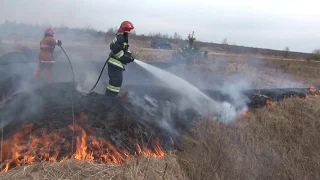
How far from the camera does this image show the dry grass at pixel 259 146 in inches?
184

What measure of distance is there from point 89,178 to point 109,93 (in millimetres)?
3516

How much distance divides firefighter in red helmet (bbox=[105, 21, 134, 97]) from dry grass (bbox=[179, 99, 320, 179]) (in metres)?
2.05

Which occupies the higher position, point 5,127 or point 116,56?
point 116,56

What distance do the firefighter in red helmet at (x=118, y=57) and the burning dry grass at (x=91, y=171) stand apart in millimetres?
3023

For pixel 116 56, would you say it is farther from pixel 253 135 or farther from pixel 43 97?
pixel 253 135

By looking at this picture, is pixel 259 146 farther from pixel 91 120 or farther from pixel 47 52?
pixel 47 52

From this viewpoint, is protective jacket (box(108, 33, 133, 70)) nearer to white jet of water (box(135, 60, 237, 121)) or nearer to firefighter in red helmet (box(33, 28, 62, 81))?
white jet of water (box(135, 60, 237, 121))

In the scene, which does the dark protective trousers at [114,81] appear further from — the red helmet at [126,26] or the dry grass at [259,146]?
the dry grass at [259,146]

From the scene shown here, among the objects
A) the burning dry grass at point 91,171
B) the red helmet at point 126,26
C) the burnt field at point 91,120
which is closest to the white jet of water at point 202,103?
the burnt field at point 91,120

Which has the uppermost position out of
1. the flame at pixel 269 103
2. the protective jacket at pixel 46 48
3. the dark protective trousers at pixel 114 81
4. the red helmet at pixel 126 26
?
the red helmet at pixel 126 26

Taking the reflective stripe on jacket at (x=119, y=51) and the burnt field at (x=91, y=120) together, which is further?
the reflective stripe on jacket at (x=119, y=51)

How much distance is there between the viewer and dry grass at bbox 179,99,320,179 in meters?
4.68

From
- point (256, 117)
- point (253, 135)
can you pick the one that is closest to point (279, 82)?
point (256, 117)

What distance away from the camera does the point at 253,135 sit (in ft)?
22.2
